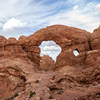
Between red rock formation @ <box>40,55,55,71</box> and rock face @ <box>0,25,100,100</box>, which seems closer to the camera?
rock face @ <box>0,25,100,100</box>

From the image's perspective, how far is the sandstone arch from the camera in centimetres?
2203

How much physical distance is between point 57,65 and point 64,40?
3.98m

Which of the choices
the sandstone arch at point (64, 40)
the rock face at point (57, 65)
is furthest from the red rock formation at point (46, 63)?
the sandstone arch at point (64, 40)

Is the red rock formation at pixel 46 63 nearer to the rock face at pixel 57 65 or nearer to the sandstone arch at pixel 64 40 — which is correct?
the rock face at pixel 57 65

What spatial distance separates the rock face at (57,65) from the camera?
18.5m

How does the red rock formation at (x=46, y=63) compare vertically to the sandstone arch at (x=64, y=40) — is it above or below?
below

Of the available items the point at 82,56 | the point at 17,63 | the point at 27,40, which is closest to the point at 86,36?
the point at 82,56

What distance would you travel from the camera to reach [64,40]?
74.0 feet

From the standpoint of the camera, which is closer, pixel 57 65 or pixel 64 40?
pixel 64 40

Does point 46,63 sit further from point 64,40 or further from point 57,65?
point 64,40

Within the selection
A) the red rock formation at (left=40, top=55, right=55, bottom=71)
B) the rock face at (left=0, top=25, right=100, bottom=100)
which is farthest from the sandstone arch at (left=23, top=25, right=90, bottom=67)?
the red rock formation at (left=40, top=55, right=55, bottom=71)

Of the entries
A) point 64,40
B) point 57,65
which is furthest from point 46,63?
point 64,40

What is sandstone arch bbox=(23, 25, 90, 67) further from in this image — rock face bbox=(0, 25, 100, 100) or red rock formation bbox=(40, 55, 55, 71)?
red rock formation bbox=(40, 55, 55, 71)

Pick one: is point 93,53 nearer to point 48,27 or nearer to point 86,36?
point 86,36
